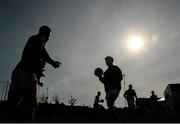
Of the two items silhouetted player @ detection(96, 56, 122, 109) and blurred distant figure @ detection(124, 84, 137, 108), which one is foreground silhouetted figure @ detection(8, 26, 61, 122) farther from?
blurred distant figure @ detection(124, 84, 137, 108)

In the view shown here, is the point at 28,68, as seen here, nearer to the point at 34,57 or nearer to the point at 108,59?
the point at 34,57

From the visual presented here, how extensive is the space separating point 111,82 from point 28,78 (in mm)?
4248

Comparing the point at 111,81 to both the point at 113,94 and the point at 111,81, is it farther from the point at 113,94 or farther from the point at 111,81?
the point at 113,94

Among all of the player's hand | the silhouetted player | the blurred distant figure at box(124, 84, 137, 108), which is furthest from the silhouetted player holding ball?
the blurred distant figure at box(124, 84, 137, 108)

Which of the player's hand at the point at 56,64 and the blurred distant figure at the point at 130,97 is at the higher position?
the blurred distant figure at the point at 130,97

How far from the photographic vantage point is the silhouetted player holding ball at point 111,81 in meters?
8.04

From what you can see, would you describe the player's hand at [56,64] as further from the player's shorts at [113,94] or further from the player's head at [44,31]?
the player's shorts at [113,94]

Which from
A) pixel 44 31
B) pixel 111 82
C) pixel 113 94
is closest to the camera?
pixel 44 31

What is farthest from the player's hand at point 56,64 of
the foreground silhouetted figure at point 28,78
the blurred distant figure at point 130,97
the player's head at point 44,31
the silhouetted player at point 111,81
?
the blurred distant figure at point 130,97

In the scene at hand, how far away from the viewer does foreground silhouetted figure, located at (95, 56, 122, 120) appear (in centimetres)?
803

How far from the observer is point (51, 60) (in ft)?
15.2

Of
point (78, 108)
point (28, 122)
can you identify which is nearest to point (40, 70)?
point (28, 122)

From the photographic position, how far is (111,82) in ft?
27.0

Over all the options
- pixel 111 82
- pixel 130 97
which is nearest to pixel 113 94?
pixel 111 82
